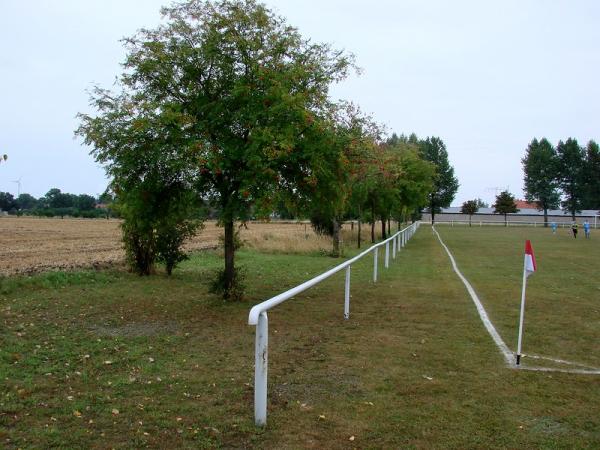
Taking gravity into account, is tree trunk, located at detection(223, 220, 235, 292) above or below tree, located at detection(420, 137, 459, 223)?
below

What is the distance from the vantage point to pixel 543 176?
10431 centimetres

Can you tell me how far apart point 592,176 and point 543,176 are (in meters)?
8.50

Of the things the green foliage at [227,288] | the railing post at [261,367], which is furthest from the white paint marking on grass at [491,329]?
the green foliage at [227,288]

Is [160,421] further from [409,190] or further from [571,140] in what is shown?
[571,140]

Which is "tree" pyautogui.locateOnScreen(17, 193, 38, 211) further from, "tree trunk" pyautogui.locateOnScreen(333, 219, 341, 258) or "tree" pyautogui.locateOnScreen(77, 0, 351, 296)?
"tree" pyautogui.locateOnScreen(77, 0, 351, 296)

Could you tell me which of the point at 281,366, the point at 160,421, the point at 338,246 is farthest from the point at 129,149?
the point at 338,246

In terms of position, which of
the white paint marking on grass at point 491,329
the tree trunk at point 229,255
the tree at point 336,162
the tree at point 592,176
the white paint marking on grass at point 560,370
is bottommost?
the white paint marking on grass at point 560,370

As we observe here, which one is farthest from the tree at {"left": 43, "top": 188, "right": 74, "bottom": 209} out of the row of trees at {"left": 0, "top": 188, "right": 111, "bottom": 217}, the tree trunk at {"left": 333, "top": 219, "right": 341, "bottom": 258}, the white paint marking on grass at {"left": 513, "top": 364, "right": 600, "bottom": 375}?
the white paint marking on grass at {"left": 513, "top": 364, "right": 600, "bottom": 375}

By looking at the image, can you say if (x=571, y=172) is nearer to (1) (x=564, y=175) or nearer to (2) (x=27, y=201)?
(1) (x=564, y=175)

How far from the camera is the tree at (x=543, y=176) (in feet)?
340

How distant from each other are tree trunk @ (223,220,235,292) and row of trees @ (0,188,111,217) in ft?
372

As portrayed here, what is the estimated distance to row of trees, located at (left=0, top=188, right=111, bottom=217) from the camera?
117375 mm

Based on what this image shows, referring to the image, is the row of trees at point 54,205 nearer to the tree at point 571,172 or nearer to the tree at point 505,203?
the tree at point 505,203

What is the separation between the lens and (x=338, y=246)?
24.1 m
